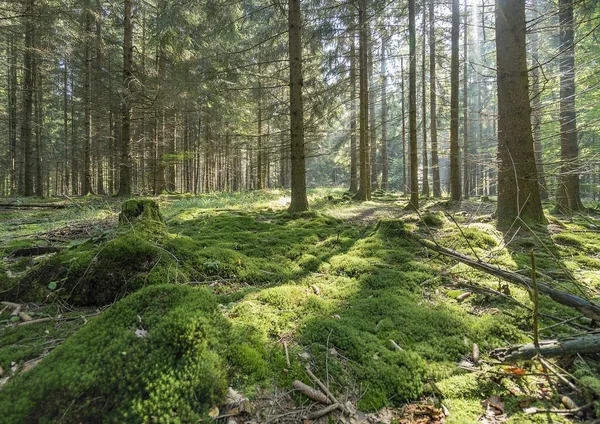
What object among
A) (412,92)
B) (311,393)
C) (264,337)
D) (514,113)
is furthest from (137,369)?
(412,92)

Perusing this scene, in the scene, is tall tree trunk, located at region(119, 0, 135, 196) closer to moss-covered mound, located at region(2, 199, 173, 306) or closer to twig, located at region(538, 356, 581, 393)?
moss-covered mound, located at region(2, 199, 173, 306)

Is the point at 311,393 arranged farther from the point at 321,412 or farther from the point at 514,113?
the point at 514,113

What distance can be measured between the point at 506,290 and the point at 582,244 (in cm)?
294

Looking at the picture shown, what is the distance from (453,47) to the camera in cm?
989

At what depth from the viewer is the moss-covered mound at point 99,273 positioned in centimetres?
265

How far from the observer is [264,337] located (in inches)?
82.0

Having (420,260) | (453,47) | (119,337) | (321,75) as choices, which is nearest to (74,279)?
(119,337)

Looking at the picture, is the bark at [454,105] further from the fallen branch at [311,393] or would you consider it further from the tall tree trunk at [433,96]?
the fallen branch at [311,393]

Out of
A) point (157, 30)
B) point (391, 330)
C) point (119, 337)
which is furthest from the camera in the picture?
point (157, 30)

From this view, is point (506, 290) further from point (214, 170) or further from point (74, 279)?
point (214, 170)

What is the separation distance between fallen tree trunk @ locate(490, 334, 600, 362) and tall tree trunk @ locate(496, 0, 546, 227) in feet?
12.5

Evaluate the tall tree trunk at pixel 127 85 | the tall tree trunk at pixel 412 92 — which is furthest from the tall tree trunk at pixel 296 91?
the tall tree trunk at pixel 127 85

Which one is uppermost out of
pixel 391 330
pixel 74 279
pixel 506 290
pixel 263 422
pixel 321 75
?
pixel 321 75

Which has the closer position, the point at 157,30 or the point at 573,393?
the point at 573,393
